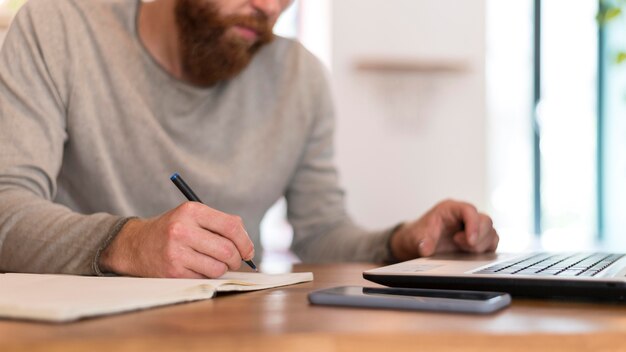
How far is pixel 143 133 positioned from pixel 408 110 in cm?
279

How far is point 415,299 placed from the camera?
2.18ft

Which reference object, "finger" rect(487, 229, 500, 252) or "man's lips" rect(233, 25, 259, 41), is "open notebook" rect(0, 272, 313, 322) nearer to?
"finger" rect(487, 229, 500, 252)

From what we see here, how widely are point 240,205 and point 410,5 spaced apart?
9.33 feet

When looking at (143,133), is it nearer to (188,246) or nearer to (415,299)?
(188,246)

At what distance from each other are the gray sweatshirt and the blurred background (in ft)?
6.99

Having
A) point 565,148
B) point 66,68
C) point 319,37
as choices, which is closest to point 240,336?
point 66,68

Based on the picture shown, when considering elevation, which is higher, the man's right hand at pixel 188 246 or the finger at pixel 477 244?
the man's right hand at pixel 188 246

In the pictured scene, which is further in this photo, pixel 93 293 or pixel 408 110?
pixel 408 110

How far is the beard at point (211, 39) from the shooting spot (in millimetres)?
1449

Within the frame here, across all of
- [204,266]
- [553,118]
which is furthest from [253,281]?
[553,118]

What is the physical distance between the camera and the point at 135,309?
2.09ft

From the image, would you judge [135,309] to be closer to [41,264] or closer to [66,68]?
[41,264]

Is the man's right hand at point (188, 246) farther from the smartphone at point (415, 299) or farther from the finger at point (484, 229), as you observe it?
the finger at point (484, 229)

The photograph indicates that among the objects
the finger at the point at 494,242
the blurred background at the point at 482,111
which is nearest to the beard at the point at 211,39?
the finger at the point at 494,242
